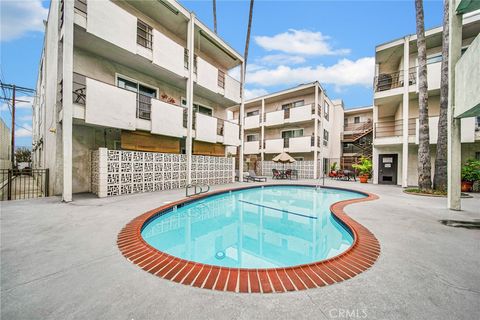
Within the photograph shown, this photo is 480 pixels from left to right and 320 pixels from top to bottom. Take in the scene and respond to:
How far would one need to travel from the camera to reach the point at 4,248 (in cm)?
290

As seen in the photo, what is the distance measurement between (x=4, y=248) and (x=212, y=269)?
3.41 metres

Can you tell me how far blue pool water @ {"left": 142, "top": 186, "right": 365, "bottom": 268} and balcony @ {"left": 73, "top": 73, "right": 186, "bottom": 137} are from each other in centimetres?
439

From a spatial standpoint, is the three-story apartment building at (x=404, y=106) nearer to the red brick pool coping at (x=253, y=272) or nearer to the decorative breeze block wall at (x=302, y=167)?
the decorative breeze block wall at (x=302, y=167)

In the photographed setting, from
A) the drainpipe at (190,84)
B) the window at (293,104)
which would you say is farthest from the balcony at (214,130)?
the window at (293,104)

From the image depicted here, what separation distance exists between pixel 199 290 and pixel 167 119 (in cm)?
870

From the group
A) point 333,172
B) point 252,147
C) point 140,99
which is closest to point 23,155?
point 140,99

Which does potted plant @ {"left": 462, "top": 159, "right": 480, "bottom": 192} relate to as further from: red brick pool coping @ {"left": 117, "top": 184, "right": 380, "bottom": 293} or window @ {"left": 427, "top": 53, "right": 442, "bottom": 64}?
red brick pool coping @ {"left": 117, "top": 184, "right": 380, "bottom": 293}

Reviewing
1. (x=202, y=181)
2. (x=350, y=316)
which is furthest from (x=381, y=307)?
(x=202, y=181)

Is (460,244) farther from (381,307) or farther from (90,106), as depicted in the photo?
(90,106)

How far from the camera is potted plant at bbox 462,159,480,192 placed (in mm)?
9625

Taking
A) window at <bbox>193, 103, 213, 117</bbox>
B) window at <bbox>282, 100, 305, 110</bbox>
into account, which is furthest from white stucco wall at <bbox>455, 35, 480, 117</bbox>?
window at <bbox>282, 100, 305, 110</bbox>

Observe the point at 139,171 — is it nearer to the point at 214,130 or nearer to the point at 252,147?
the point at 214,130

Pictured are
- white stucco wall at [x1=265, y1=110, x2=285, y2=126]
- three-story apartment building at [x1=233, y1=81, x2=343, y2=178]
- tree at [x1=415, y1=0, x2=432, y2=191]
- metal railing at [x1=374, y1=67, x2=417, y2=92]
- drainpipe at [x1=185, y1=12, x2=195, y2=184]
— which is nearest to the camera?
tree at [x1=415, y1=0, x2=432, y2=191]

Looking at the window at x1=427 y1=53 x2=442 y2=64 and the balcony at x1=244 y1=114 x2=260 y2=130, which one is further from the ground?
the window at x1=427 y1=53 x2=442 y2=64
